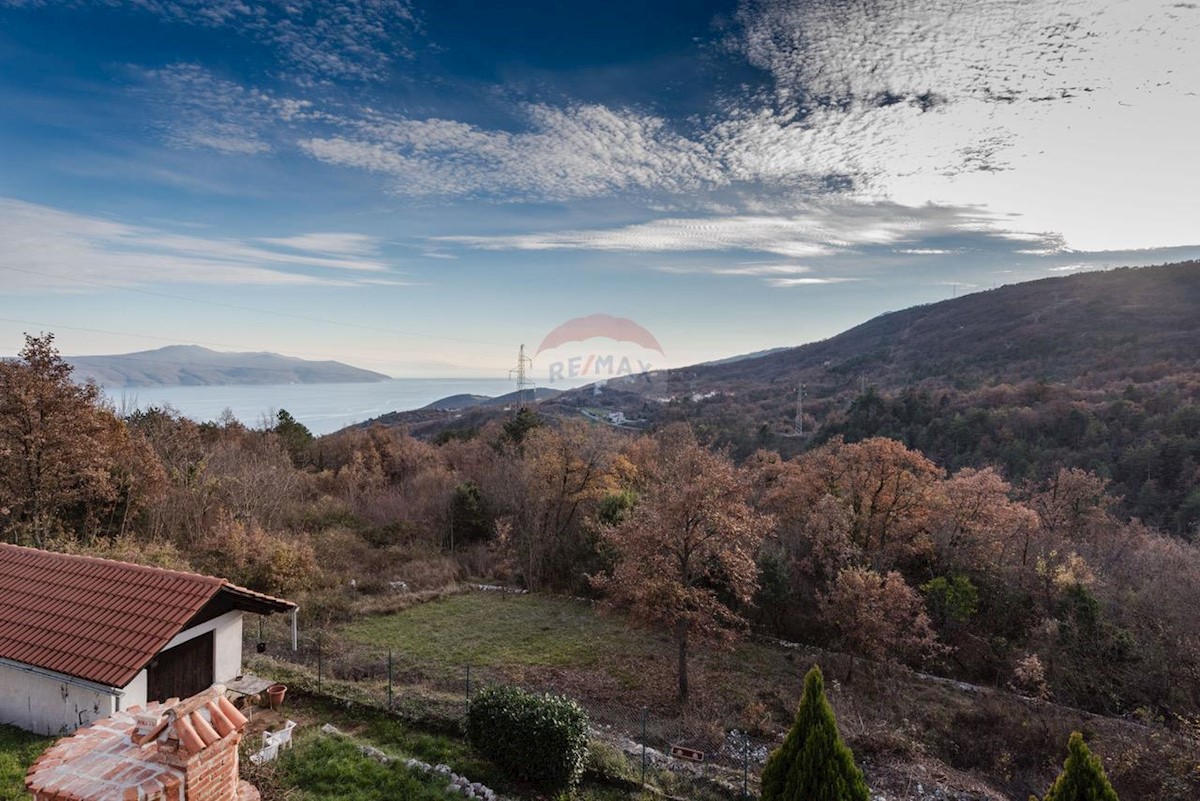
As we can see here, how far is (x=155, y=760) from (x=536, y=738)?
5702 mm

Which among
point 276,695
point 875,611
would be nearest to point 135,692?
point 276,695

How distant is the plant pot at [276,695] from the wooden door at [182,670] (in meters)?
1.10

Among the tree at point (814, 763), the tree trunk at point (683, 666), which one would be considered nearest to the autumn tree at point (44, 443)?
the tree trunk at point (683, 666)

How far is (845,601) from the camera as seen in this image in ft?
49.9

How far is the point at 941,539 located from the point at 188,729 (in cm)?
2171

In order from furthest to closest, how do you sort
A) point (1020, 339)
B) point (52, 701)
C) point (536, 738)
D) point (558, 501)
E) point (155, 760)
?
point (1020, 339), point (558, 501), point (52, 701), point (536, 738), point (155, 760)

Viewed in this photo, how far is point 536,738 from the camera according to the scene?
358 inches

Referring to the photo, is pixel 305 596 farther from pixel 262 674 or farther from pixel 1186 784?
pixel 1186 784

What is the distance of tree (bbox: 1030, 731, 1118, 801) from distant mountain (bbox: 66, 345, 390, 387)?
5705 centimetres

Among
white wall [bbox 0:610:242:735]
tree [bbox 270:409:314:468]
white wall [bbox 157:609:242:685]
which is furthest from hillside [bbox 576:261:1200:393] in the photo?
white wall [bbox 0:610:242:735]

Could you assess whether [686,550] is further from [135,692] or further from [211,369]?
[211,369]

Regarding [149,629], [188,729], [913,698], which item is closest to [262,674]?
[149,629]

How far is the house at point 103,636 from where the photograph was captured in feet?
30.0

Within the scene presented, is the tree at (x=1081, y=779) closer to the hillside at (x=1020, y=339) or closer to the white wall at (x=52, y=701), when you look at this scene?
the white wall at (x=52, y=701)
